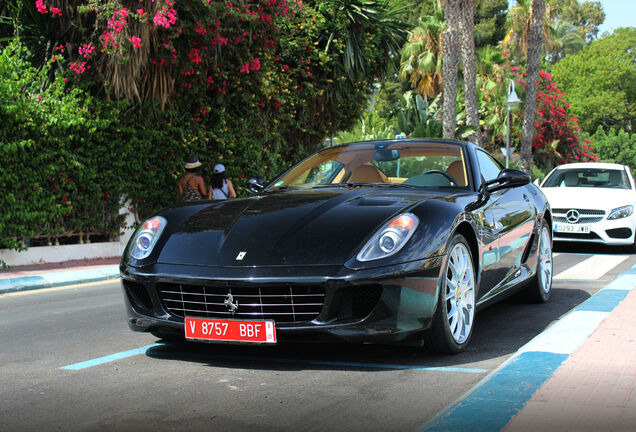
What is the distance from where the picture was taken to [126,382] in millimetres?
4406

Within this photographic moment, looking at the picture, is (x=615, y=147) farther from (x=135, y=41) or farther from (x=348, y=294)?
(x=348, y=294)

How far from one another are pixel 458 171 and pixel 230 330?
2402 millimetres

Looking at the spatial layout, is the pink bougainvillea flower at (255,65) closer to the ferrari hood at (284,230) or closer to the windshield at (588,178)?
the windshield at (588,178)

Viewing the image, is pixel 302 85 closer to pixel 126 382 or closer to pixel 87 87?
pixel 87 87

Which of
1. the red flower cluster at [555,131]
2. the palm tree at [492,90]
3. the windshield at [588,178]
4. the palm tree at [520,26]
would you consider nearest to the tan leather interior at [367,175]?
the windshield at [588,178]

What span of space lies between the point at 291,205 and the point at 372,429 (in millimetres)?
1990

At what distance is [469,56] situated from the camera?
23984 millimetres

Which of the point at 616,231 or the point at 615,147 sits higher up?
the point at 616,231

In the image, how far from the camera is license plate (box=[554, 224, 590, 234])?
12922 millimetres

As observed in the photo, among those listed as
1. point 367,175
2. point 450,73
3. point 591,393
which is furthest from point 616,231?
point 450,73

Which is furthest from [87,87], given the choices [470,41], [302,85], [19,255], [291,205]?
[470,41]

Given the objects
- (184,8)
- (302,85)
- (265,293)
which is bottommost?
(265,293)

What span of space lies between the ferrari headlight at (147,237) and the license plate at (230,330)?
63 cm

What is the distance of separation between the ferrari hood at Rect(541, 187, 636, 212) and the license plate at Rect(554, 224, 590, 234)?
1.04 feet
